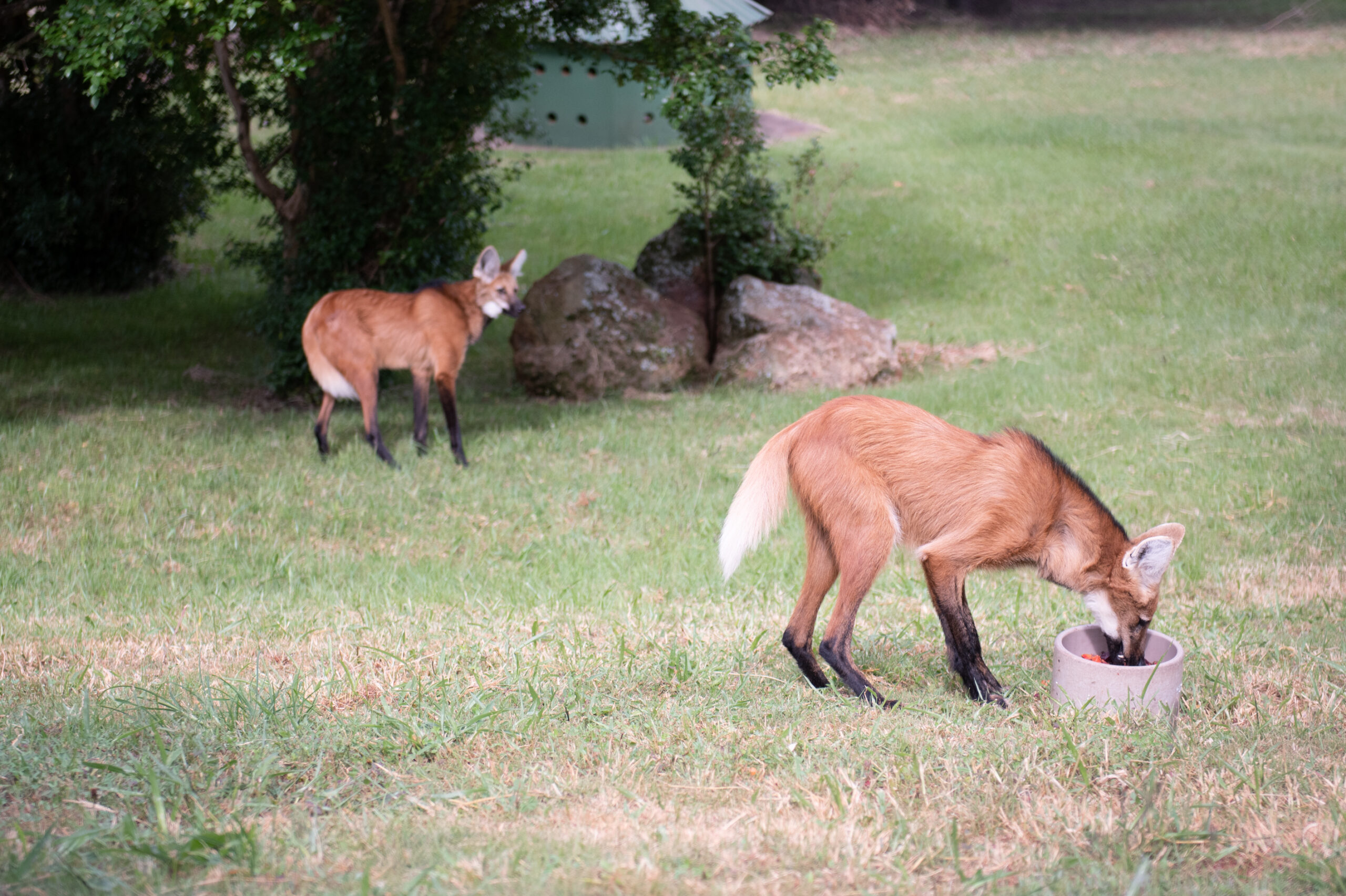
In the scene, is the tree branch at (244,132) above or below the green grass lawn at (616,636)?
above

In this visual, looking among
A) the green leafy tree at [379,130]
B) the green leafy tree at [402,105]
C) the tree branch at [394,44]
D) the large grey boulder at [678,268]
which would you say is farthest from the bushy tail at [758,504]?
the large grey boulder at [678,268]

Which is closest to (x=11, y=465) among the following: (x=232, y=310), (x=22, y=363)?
(x=22, y=363)

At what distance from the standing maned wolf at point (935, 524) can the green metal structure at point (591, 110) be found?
15.2 metres

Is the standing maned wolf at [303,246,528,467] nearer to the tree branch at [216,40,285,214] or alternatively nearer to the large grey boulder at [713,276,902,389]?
the tree branch at [216,40,285,214]

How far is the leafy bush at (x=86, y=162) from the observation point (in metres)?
9.52

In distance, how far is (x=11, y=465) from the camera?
19.9 feet

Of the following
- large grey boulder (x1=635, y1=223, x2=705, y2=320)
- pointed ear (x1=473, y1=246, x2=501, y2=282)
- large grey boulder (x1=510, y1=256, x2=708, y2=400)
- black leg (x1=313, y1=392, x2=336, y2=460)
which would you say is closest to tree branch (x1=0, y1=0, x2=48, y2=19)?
black leg (x1=313, y1=392, x2=336, y2=460)

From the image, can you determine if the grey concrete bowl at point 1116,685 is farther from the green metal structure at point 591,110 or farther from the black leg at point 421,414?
the green metal structure at point 591,110

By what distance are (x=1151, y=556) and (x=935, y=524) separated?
0.63 meters

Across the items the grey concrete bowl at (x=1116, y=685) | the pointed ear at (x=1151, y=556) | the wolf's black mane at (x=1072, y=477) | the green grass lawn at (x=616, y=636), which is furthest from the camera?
the wolf's black mane at (x=1072, y=477)

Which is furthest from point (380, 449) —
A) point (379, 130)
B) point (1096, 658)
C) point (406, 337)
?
point (1096, 658)

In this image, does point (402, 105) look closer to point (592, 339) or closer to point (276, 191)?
point (276, 191)

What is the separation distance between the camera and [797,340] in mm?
8750

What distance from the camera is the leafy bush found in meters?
9.52
